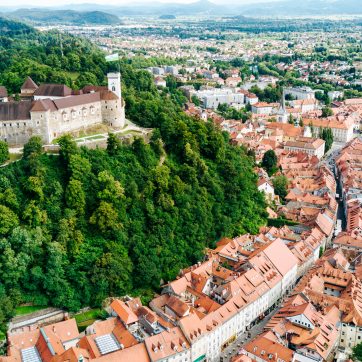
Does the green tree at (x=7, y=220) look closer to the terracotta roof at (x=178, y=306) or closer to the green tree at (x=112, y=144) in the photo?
the green tree at (x=112, y=144)

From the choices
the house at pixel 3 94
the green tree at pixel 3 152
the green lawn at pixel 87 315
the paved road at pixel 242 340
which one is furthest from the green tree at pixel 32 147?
the paved road at pixel 242 340

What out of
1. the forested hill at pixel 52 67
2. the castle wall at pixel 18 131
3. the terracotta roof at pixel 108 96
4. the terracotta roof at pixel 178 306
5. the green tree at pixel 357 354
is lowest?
the green tree at pixel 357 354

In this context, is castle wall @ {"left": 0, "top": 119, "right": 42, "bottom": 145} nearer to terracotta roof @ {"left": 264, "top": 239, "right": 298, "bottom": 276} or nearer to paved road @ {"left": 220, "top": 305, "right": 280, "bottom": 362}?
terracotta roof @ {"left": 264, "top": 239, "right": 298, "bottom": 276}

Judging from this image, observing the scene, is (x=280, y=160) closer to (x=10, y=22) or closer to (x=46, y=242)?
(x=46, y=242)

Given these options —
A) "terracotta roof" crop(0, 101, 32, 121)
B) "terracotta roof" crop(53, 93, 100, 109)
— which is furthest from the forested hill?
"terracotta roof" crop(0, 101, 32, 121)

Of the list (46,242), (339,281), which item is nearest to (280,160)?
(339,281)

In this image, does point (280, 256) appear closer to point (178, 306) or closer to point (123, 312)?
point (178, 306)
